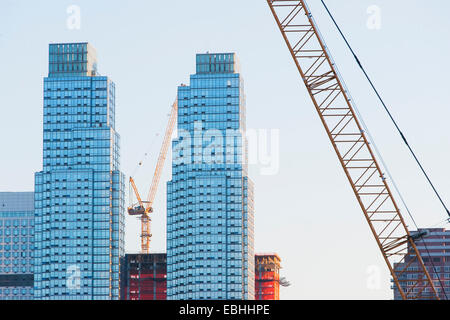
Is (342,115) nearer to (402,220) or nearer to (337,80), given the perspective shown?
(337,80)
